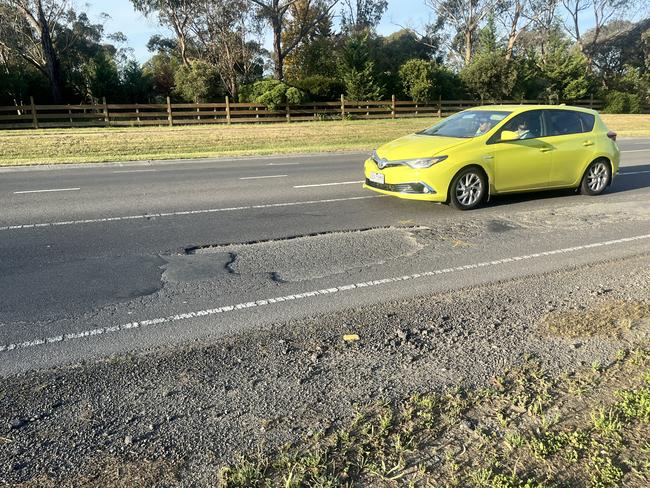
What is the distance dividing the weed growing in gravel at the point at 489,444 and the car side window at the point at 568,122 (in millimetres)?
6776

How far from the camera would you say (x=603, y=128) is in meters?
9.91

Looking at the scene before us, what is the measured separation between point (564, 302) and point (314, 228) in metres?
3.55

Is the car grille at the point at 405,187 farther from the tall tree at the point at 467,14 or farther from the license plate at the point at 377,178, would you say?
the tall tree at the point at 467,14

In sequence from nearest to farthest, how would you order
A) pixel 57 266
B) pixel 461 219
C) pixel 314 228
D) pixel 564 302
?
pixel 564 302, pixel 57 266, pixel 314 228, pixel 461 219

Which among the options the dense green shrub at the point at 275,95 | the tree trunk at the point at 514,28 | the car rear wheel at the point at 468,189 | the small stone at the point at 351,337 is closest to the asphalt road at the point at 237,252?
the car rear wheel at the point at 468,189

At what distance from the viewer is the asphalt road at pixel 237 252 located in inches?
171

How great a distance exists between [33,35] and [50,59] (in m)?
9.52

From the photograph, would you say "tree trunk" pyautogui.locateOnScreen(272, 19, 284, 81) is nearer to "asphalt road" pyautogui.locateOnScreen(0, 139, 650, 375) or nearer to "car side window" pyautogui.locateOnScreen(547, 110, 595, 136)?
"asphalt road" pyautogui.locateOnScreen(0, 139, 650, 375)

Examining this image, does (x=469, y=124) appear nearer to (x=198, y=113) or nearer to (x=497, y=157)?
(x=497, y=157)

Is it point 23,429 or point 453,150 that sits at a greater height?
point 453,150

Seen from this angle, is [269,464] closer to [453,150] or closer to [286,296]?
[286,296]

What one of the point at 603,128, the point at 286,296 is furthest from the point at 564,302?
the point at 603,128

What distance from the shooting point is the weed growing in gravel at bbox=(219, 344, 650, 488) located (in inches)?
98.3

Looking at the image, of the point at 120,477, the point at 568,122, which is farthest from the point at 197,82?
the point at 120,477
